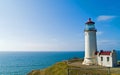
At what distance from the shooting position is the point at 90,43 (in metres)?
41.7

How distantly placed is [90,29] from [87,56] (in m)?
6.05

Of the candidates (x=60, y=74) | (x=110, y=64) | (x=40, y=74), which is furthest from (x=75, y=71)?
(x=40, y=74)

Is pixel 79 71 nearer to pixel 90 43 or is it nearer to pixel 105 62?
pixel 105 62

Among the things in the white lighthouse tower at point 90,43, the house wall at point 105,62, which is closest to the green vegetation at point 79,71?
the house wall at point 105,62

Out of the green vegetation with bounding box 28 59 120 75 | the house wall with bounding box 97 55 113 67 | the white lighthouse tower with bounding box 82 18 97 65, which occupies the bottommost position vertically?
the green vegetation with bounding box 28 59 120 75

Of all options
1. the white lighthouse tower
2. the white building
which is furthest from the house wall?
the white lighthouse tower

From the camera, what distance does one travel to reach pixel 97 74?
28.2 metres

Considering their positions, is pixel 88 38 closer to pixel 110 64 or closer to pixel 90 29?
pixel 90 29

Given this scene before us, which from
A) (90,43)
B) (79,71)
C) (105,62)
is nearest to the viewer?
(79,71)

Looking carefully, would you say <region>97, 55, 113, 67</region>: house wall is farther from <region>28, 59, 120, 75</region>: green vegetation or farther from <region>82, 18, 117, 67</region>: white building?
<region>28, 59, 120, 75</region>: green vegetation

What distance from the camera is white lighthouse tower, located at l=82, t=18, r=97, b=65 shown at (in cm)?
4166

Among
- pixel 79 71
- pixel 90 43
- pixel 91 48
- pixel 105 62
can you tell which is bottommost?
pixel 79 71

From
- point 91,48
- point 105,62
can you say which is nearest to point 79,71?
point 105,62

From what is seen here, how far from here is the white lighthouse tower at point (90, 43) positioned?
41.7 m
